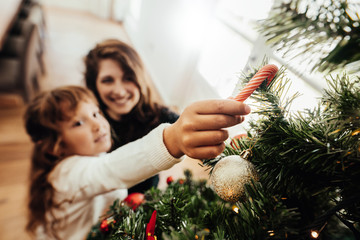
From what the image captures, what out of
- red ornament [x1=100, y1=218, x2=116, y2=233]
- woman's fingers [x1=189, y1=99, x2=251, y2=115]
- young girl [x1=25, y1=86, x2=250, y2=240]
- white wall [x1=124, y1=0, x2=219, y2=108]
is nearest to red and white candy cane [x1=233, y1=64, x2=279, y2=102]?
woman's fingers [x1=189, y1=99, x2=251, y2=115]

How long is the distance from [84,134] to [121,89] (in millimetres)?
207

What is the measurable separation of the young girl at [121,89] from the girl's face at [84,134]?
5 cm

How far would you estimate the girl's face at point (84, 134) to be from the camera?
0.62 metres

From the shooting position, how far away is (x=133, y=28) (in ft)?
10.1

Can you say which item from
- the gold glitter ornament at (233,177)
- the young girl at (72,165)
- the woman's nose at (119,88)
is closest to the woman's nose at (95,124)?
the young girl at (72,165)

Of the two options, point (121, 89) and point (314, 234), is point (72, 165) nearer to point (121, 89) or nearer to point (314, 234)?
point (121, 89)

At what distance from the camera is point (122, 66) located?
0.73 m

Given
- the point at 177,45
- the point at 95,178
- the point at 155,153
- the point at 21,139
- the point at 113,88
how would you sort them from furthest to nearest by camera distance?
the point at 177,45
the point at 21,139
the point at 113,88
the point at 95,178
the point at 155,153

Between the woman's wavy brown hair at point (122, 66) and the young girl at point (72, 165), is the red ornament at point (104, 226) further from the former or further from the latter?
the woman's wavy brown hair at point (122, 66)

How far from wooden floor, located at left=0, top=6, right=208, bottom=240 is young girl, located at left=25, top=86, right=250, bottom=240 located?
19cm

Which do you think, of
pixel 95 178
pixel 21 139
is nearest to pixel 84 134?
pixel 95 178

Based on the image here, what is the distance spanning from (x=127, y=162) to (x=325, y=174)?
0.42 metres

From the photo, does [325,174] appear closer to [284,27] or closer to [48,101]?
[284,27]

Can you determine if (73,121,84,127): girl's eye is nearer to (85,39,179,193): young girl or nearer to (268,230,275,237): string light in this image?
(85,39,179,193): young girl
